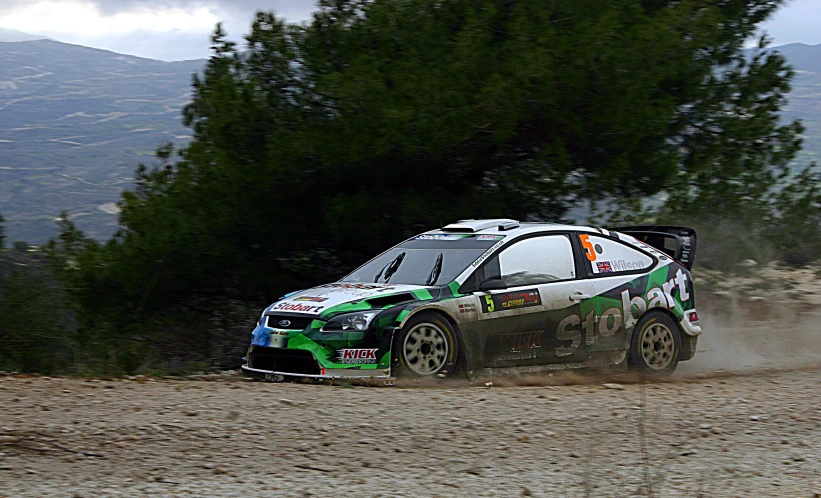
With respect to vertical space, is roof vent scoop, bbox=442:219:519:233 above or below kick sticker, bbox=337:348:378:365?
above

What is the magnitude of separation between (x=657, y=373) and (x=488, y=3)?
6.15 meters

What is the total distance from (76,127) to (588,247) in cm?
7643

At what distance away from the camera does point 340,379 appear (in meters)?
7.91

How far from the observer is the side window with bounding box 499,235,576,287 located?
28.8 feet

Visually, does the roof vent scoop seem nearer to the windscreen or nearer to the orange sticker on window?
the windscreen

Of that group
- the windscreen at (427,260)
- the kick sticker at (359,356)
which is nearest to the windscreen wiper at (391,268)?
the windscreen at (427,260)

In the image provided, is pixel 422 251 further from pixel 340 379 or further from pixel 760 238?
pixel 760 238

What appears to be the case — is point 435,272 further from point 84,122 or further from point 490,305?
point 84,122

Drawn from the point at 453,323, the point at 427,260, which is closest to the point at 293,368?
the point at 453,323

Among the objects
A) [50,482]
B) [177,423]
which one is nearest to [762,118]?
[177,423]

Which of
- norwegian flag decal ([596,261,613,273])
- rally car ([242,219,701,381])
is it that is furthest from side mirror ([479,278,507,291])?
norwegian flag decal ([596,261,613,273])

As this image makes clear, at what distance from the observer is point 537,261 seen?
8.91 meters

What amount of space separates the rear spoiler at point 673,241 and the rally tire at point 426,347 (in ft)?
9.46

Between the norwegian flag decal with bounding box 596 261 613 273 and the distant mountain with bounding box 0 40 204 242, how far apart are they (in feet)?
25.7
